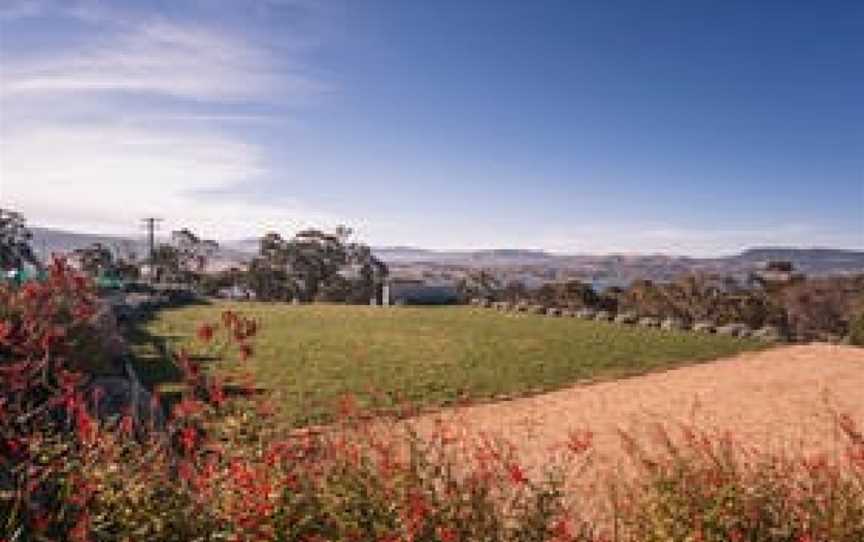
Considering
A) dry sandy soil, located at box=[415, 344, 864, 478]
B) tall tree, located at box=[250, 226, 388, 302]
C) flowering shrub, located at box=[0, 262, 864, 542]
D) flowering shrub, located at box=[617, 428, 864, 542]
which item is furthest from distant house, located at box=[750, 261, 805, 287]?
flowering shrub, located at box=[0, 262, 864, 542]

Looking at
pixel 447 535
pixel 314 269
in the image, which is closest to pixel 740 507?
pixel 447 535

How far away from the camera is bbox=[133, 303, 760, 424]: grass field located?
59.1 ft

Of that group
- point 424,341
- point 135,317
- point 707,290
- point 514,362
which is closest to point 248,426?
point 514,362

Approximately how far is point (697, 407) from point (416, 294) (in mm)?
34023

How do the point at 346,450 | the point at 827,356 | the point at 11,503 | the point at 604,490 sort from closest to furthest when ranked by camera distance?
1. the point at 11,503
2. the point at 346,450
3. the point at 604,490
4. the point at 827,356

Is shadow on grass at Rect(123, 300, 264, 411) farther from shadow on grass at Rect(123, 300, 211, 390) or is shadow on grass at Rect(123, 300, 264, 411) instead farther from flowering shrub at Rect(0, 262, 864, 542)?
flowering shrub at Rect(0, 262, 864, 542)

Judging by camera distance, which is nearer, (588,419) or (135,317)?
(588,419)

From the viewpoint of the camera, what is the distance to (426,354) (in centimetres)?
2355

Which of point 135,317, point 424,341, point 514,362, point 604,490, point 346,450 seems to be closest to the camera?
point 346,450

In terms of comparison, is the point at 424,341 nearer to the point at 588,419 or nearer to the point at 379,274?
the point at 588,419

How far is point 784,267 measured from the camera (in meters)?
80.3

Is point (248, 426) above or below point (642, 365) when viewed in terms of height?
above

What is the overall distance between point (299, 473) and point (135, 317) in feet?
93.1

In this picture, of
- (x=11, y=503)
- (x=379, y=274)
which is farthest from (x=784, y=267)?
(x=11, y=503)
